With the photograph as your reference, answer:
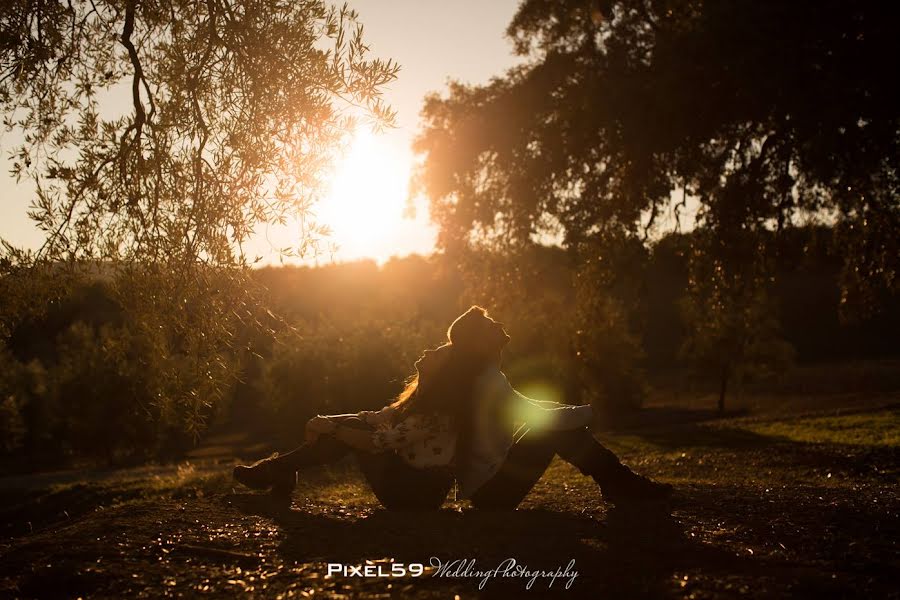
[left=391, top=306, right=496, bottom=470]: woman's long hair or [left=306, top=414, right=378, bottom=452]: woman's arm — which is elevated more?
[left=391, top=306, right=496, bottom=470]: woman's long hair

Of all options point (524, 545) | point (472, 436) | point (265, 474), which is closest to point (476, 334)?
point (472, 436)

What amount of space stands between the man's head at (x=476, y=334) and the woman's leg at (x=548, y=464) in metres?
0.89

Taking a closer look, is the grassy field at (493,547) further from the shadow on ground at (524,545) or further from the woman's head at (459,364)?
the woman's head at (459,364)

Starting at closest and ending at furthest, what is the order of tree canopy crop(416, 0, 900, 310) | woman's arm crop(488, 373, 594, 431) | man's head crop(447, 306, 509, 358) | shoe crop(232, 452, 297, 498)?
woman's arm crop(488, 373, 594, 431)
man's head crop(447, 306, 509, 358)
shoe crop(232, 452, 297, 498)
tree canopy crop(416, 0, 900, 310)

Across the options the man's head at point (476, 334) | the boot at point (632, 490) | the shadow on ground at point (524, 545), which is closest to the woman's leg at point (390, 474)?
the shadow on ground at point (524, 545)

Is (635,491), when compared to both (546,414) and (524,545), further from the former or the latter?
(524,545)

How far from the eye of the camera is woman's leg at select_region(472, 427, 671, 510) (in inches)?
287

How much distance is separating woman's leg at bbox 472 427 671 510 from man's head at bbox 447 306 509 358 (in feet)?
2.93

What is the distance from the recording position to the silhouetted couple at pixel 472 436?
285 inches

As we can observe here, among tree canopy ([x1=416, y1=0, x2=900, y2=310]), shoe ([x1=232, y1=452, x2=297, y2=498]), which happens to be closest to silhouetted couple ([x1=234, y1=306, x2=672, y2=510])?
shoe ([x1=232, y1=452, x2=297, y2=498])

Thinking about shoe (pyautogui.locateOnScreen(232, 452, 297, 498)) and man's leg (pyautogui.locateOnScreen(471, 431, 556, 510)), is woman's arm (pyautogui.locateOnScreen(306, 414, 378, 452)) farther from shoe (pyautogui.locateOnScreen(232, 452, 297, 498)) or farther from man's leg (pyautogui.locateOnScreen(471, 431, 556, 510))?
man's leg (pyautogui.locateOnScreen(471, 431, 556, 510))

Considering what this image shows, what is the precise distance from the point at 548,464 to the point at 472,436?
0.78 m

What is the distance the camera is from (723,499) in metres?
8.01

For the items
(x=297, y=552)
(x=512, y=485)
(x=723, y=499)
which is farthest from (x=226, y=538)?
(x=723, y=499)
